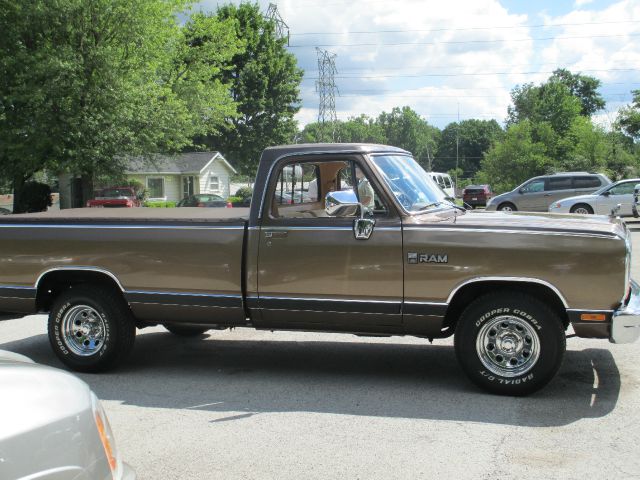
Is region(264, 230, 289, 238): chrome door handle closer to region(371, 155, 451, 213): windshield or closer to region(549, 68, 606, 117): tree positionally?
region(371, 155, 451, 213): windshield

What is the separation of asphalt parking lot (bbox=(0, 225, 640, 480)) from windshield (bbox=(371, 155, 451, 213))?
158 centimetres

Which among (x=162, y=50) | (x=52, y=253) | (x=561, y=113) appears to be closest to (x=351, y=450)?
(x=52, y=253)

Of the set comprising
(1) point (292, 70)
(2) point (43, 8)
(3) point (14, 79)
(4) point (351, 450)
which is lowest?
(4) point (351, 450)

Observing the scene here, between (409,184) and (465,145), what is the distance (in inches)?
5141

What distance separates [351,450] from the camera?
450 cm

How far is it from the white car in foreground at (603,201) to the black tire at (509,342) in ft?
59.5

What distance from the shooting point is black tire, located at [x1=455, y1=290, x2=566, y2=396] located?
17.4 ft

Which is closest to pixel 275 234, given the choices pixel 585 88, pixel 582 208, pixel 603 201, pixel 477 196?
pixel 582 208

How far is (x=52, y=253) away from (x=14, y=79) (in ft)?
72.6

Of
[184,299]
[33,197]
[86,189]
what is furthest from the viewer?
[33,197]

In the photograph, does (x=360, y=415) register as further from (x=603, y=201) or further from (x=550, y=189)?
(x=550, y=189)

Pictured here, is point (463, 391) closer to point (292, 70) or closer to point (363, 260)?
point (363, 260)

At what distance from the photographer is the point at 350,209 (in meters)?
5.75

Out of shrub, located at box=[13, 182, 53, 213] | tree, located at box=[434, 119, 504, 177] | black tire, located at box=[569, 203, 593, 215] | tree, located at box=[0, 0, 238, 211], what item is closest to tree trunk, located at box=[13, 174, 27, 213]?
shrub, located at box=[13, 182, 53, 213]
